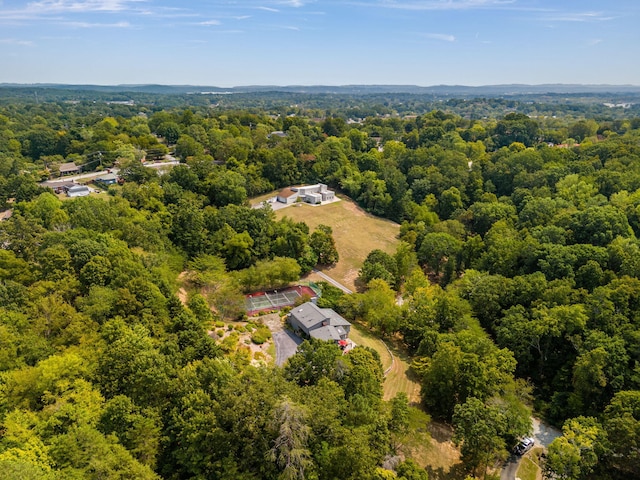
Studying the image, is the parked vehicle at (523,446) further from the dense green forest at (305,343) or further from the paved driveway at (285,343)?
the paved driveway at (285,343)

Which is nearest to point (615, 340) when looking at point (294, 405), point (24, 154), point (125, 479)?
point (294, 405)

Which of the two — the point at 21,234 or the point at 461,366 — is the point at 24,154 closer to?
the point at 21,234

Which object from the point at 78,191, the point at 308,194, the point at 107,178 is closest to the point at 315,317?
the point at 308,194

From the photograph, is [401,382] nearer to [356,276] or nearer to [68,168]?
[356,276]

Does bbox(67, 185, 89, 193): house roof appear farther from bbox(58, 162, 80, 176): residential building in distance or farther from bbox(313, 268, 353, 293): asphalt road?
bbox(313, 268, 353, 293): asphalt road

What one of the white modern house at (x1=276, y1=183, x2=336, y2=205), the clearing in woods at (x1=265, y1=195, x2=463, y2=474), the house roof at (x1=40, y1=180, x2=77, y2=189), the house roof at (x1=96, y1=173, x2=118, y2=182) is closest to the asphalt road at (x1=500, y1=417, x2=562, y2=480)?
the clearing in woods at (x1=265, y1=195, x2=463, y2=474)
